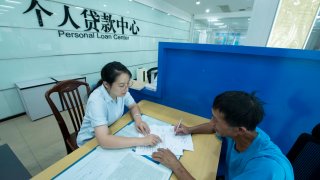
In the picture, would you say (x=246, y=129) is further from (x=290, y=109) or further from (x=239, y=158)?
(x=290, y=109)

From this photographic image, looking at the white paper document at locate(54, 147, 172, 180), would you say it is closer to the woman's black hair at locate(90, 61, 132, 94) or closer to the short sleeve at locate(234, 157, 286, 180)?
the short sleeve at locate(234, 157, 286, 180)

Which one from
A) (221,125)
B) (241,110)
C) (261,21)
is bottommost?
(221,125)

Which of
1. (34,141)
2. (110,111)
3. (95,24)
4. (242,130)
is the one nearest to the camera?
(242,130)

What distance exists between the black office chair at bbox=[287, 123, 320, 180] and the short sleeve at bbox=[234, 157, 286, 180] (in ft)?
0.81

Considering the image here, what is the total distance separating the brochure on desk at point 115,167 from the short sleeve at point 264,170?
1.11 ft

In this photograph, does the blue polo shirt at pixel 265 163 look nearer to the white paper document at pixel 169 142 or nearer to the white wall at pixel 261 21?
the white paper document at pixel 169 142

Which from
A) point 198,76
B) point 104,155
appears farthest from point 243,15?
point 104,155

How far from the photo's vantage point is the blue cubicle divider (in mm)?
868

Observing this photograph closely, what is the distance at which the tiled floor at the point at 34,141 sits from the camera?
5.48 ft

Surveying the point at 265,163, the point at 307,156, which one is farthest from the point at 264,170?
the point at 307,156

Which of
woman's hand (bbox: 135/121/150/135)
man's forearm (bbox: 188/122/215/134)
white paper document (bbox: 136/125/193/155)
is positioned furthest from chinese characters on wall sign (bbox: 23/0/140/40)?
man's forearm (bbox: 188/122/215/134)

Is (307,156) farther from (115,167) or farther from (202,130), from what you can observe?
(115,167)

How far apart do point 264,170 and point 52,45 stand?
3345 mm

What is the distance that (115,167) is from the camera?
0.69m
